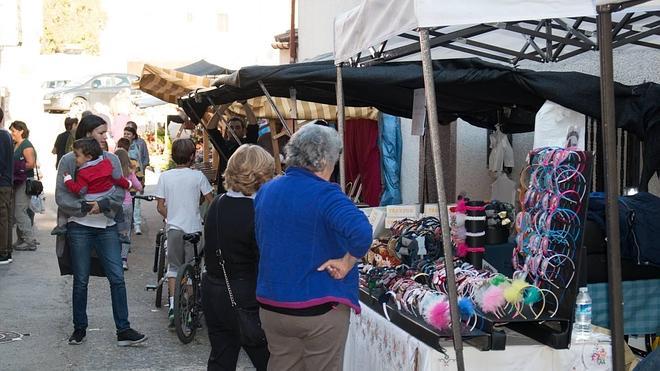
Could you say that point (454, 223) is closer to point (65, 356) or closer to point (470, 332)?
point (470, 332)

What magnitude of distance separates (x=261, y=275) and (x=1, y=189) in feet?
28.3

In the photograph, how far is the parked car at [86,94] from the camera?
121ft

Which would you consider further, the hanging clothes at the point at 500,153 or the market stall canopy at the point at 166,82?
the market stall canopy at the point at 166,82

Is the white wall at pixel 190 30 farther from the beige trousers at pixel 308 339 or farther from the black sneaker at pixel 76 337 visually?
the beige trousers at pixel 308 339

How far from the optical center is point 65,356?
802 cm

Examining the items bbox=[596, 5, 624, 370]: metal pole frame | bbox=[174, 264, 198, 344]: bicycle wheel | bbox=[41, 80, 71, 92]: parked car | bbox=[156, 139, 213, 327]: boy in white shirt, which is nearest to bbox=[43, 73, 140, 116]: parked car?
bbox=[41, 80, 71, 92]: parked car

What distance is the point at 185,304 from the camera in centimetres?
860

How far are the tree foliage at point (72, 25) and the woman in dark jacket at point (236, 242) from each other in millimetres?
59178

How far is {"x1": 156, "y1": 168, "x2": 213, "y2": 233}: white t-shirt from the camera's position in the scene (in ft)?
29.0

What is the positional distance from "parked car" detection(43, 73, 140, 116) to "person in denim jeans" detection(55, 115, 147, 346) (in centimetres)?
2895

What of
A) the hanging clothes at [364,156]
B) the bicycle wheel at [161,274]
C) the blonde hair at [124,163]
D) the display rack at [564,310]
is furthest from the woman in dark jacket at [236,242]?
the blonde hair at [124,163]

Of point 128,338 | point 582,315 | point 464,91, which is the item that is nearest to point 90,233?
point 128,338

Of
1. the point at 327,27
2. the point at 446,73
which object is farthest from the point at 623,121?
the point at 327,27

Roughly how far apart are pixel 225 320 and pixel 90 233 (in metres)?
2.72
